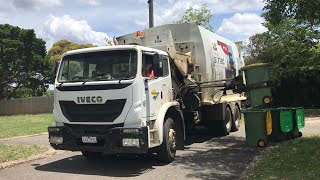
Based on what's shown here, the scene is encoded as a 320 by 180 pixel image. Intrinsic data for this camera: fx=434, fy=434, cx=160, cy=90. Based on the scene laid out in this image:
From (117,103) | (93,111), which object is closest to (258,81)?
(117,103)

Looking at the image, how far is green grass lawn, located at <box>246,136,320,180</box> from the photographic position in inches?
321

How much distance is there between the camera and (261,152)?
11.1m

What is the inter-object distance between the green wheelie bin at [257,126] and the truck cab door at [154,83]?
231 centimetres

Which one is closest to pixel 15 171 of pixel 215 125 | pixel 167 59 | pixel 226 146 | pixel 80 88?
pixel 80 88

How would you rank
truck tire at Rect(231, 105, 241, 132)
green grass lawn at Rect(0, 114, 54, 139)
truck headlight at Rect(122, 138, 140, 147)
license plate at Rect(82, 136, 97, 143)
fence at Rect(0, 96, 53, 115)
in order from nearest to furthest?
truck headlight at Rect(122, 138, 140, 147)
license plate at Rect(82, 136, 97, 143)
truck tire at Rect(231, 105, 241, 132)
green grass lawn at Rect(0, 114, 54, 139)
fence at Rect(0, 96, 53, 115)

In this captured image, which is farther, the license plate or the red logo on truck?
the red logo on truck

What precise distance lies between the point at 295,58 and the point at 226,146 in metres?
15.8

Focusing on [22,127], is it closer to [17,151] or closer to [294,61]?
[17,151]

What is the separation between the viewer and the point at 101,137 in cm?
903

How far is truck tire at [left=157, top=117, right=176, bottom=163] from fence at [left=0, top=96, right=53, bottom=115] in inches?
1159

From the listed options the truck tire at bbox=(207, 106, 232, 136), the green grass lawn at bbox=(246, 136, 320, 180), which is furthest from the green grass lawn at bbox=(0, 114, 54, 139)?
the green grass lawn at bbox=(246, 136, 320, 180)

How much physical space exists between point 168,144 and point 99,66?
7.71ft

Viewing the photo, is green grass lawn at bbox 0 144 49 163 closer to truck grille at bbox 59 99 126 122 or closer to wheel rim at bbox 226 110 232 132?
truck grille at bbox 59 99 126 122

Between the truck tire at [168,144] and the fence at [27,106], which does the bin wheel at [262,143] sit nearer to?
the truck tire at [168,144]
